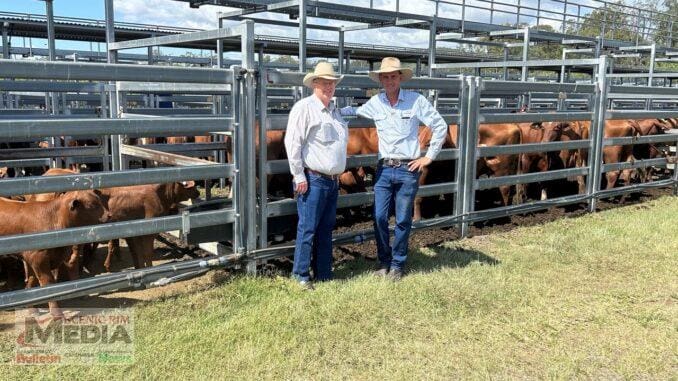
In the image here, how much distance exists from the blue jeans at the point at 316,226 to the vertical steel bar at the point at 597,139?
197 inches

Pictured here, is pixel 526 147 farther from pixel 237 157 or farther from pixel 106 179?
pixel 106 179

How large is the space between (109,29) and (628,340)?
5.73 metres

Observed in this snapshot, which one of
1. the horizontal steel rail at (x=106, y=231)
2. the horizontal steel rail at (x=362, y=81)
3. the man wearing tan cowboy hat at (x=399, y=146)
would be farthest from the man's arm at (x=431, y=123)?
the horizontal steel rail at (x=106, y=231)

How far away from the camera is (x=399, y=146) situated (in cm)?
539

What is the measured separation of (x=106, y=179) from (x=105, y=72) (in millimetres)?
767

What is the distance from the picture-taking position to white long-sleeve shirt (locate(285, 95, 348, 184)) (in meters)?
4.85

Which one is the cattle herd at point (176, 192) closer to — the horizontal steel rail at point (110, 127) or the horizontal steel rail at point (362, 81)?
the horizontal steel rail at point (110, 127)

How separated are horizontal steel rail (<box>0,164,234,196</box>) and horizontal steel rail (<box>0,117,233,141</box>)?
0.29 meters

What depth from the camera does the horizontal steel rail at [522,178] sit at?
7223mm

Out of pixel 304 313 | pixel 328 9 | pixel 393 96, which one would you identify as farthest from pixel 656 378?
pixel 328 9

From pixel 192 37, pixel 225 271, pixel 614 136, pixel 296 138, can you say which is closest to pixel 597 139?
pixel 614 136

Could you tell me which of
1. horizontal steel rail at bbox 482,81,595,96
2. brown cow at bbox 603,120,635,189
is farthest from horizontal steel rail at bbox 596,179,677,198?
horizontal steel rail at bbox 482,81,595,96

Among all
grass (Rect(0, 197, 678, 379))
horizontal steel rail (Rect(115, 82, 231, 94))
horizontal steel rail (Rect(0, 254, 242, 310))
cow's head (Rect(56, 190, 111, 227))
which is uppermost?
horizontal steel rail (Rect(115, 82, 231, 94))

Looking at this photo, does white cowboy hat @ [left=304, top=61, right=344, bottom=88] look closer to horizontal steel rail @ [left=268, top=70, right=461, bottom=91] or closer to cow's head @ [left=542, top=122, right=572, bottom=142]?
horizontal steel rail @ [left=268, top=70, right=461, bottom=91]
